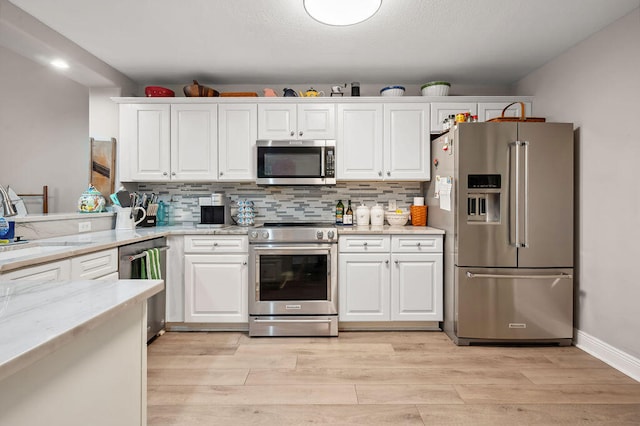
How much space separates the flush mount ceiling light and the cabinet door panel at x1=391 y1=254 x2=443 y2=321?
6.12 feet

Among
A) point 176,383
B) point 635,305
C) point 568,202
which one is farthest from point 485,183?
point 176,383

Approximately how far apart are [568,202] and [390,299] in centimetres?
159

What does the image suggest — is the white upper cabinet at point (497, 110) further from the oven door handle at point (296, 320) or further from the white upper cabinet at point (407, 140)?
the oven door handle at point (296, 320)

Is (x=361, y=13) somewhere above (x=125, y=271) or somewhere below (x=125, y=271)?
above

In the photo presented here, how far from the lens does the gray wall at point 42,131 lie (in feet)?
12.4

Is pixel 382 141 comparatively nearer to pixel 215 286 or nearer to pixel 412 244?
pixel 412 244

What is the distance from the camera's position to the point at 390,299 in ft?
9.87

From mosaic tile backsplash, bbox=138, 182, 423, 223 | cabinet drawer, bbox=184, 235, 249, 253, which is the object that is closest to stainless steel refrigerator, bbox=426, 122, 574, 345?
mosaic tile backsplash, bbox=138, 182, 423, 223

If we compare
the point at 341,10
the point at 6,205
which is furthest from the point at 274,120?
the point at 6,205

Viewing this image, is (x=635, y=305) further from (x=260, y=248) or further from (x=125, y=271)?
(x=125, y=271)

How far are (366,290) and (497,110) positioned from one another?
2132 millimetres

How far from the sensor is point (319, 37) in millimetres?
2619

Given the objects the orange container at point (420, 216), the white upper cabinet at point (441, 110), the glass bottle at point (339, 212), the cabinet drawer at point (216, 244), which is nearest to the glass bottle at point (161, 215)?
the cabinet drawer at point (216, 244)

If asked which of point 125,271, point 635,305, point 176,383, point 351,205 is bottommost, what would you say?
point 176,383
